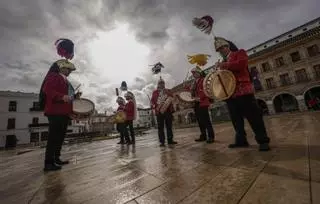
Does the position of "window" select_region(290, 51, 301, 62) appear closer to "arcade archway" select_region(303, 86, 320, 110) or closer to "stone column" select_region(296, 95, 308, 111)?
"arcade archway" select_region(303, 86, 320, 110)

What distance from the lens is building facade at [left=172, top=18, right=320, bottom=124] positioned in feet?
67.1

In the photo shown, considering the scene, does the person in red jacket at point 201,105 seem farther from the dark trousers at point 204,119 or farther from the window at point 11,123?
the window at point 11,123

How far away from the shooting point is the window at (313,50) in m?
20.0

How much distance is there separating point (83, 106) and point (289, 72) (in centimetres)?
2842

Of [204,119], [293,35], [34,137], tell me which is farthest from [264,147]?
[34,137]

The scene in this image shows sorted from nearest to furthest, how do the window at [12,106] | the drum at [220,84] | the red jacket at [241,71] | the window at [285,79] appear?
the red jacket at [241,71] < the drum at [220,84] < the window at [285,79] < the window at [12,106]

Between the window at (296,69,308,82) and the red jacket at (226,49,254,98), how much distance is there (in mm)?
26300

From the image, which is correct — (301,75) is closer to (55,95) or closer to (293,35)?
(293,35)

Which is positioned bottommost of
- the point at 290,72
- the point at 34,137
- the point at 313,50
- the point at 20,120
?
the point at 34,137

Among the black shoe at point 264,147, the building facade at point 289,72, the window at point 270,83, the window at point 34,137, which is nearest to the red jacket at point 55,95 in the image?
the black shoe at point 264,147

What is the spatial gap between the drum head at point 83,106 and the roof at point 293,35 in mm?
28873

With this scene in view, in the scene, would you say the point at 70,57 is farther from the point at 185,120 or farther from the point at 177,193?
the point at 185,120

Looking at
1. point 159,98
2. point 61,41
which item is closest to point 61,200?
point 159,98

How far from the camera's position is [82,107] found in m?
3.59
